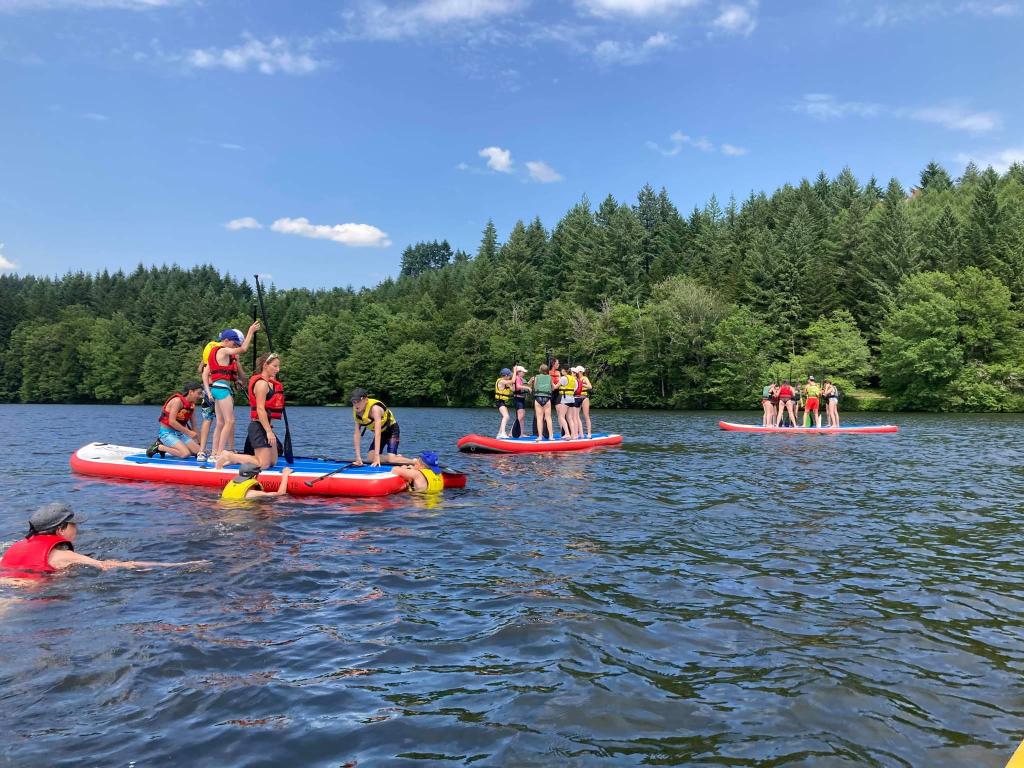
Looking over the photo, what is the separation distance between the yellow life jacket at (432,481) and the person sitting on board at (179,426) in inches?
203

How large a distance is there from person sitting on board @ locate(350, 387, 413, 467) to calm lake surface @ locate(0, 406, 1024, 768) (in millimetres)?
1529

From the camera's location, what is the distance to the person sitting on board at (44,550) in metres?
7.18

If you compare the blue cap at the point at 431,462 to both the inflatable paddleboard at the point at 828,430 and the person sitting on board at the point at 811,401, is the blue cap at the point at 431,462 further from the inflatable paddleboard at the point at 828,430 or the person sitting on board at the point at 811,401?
the person sitting on board at the point at 811,401

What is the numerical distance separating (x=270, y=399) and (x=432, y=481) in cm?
316

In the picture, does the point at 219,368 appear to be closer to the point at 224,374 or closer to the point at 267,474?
the point at 224,374

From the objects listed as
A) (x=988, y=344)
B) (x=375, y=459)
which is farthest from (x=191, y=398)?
(x=988, y=344)

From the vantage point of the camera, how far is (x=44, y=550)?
7191 millimetres

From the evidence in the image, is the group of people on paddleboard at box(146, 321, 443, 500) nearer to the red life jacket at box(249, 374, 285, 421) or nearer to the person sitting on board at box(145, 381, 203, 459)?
the red life jacket at box(249, 374, 285, 421)

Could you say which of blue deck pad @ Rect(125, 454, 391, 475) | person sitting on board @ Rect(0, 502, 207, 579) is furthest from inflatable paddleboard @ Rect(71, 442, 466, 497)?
person sitting on board @ Rect(0, 502, 207, 579)

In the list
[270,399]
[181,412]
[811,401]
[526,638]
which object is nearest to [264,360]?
[270,399]

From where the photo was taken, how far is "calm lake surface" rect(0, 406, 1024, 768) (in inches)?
162

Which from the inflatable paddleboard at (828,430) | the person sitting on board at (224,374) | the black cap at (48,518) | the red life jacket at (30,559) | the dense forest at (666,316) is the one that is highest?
the dense forest at (666,316)

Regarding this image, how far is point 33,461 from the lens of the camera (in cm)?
1905

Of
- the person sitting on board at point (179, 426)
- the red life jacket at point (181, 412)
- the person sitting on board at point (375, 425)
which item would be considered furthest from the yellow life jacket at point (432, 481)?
the red life jacket at point (181, 412)
